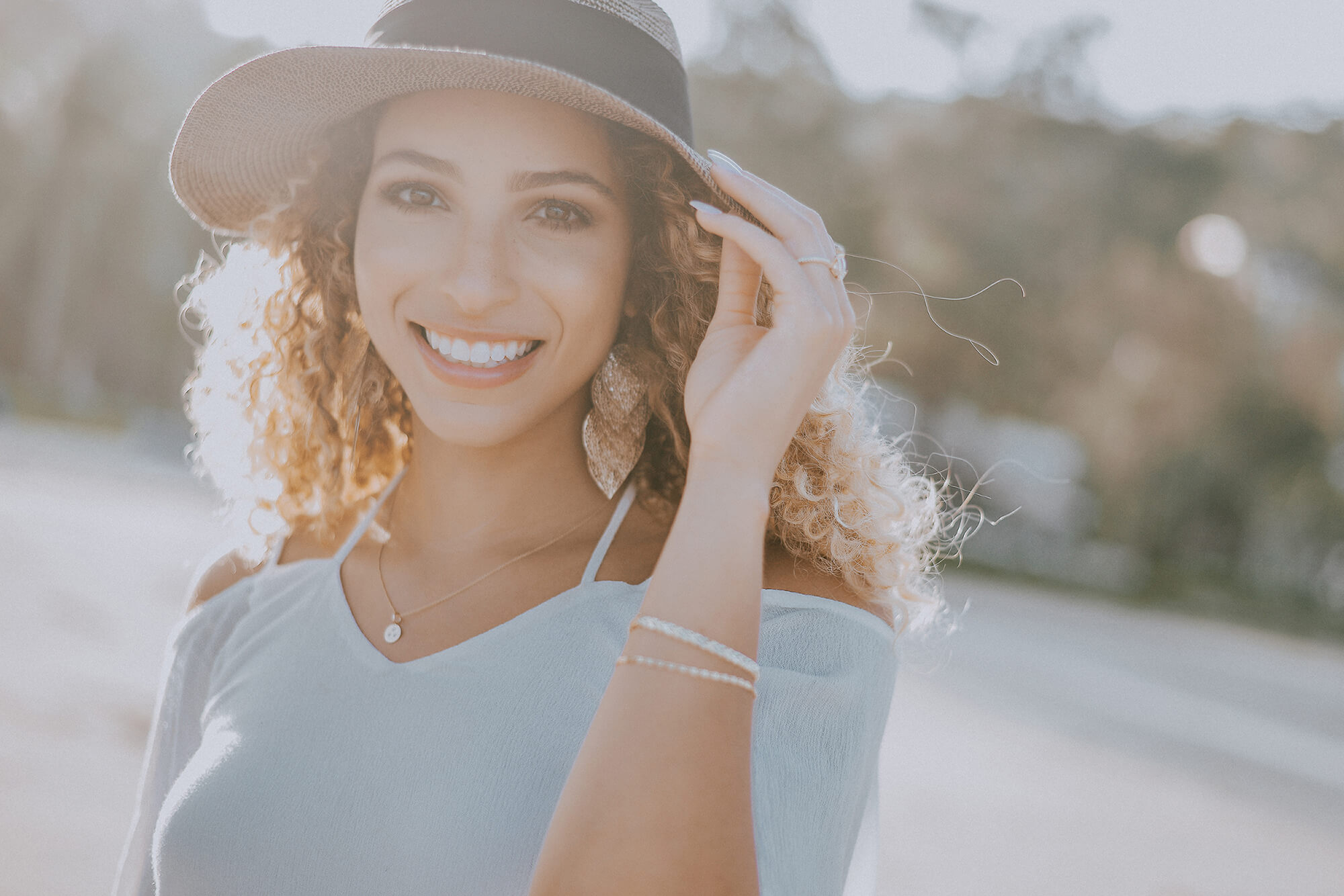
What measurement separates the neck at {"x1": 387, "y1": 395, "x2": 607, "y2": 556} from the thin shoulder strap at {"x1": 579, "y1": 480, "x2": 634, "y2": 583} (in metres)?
0.07

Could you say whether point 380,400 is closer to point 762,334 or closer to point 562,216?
point 562,216

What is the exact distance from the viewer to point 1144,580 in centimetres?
2144

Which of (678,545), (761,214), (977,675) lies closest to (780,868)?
(678,545)

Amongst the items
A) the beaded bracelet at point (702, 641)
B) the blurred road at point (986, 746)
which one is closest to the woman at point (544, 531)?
the beaded bracelet at point (702, 641)

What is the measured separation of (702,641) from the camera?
153 centimetres

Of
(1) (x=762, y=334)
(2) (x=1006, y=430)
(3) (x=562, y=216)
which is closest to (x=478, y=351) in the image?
(3) (x=562, y=216)

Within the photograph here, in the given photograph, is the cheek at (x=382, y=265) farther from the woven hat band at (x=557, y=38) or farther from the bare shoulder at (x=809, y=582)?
the bare shoulder at (x=809, y=582)

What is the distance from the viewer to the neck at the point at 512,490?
230 cm

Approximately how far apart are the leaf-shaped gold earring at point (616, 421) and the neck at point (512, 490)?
0.05 meters

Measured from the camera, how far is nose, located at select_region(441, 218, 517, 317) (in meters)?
1.96

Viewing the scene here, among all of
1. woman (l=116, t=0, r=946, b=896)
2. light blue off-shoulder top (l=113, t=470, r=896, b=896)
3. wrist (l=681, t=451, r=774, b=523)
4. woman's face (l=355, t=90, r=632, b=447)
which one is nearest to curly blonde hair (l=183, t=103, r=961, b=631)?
woman (l=116, t=0, r=946, b=896)

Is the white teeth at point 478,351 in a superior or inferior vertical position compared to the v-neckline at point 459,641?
superior

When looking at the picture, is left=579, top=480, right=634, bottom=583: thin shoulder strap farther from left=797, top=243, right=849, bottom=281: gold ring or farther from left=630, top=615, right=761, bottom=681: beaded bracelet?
left=797, top=243, right=849, bottom=281: gold ring

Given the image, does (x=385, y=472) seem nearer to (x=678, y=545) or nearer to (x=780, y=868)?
(x=678, y=545)
